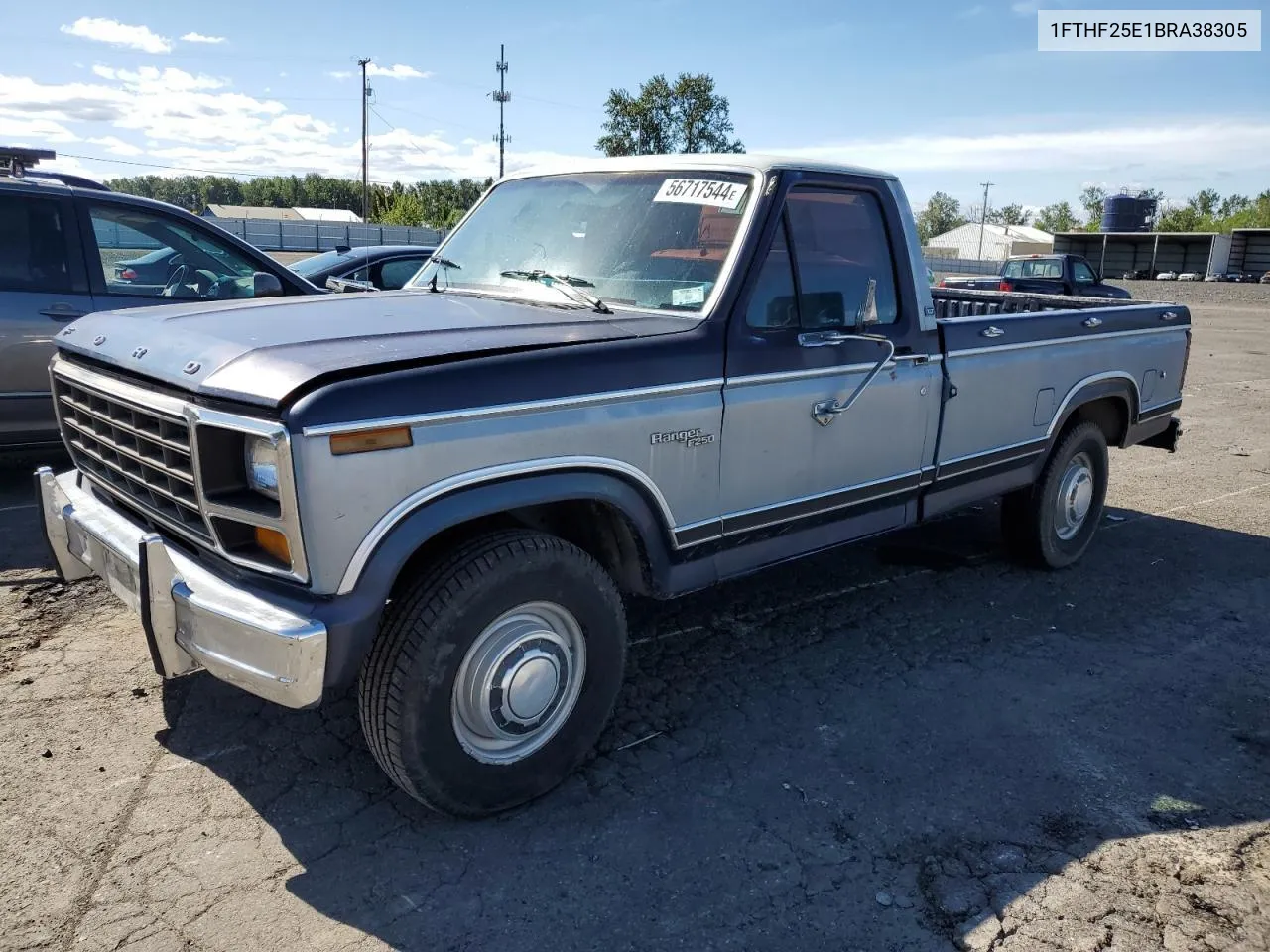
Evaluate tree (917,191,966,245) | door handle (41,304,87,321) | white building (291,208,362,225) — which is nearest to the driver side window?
door handle (41,304,87,321)

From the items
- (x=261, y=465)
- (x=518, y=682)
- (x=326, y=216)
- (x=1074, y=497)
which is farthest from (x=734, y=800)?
(x=326, y=216)

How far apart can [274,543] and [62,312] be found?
13.2ft

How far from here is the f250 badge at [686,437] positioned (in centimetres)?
321

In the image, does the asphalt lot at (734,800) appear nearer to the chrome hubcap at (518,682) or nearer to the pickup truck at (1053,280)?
the chrome hubcap at (518,682)

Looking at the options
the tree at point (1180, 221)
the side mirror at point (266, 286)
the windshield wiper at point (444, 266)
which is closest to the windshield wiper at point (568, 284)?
the windshield wiper at point (444, 266)

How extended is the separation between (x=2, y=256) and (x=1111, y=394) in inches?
249

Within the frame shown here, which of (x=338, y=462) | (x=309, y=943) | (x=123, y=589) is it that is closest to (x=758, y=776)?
(x=309, y=943)

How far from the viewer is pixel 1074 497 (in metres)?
5.50

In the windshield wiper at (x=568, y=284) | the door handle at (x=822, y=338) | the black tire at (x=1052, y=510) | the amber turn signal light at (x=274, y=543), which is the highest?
the windshield wiper at (x=568, y=284)

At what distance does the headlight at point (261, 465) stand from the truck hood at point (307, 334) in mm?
140

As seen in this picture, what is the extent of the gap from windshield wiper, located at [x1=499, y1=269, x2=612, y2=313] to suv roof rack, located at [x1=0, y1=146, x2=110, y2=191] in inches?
149

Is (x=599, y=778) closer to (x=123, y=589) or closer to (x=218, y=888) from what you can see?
(x=218, y=888)

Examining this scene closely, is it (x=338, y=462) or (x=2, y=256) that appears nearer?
(x=338, y=462)

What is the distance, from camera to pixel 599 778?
3303 mm
